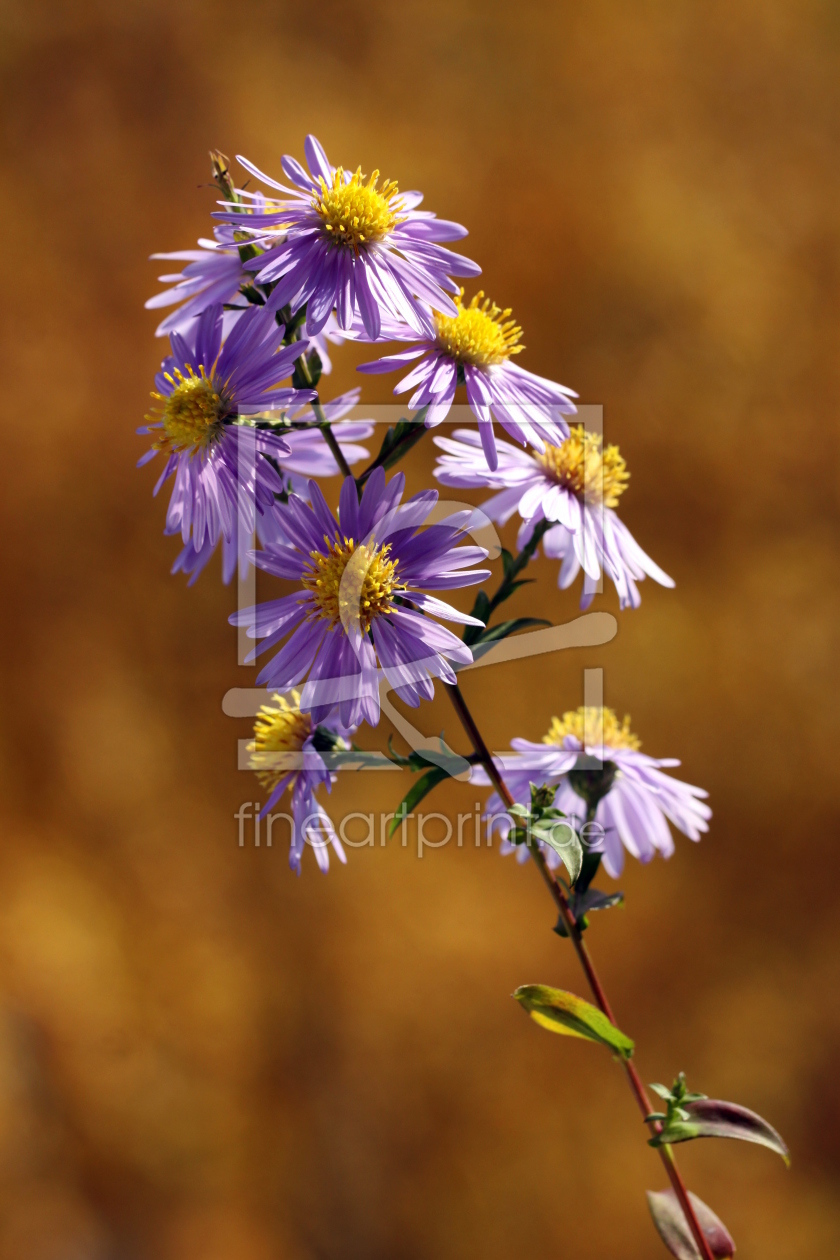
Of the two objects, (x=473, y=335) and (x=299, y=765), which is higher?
(x=473, y=335)

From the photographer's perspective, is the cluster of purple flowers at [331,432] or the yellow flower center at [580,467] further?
the yellow flower center at [580,467]

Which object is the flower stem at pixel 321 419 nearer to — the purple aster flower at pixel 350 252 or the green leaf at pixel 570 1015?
the purple aster flower at pixel 350 252

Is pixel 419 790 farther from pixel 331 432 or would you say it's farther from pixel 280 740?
Result: pixel 331 432

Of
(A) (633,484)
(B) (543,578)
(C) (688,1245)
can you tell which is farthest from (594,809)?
(A) (633,484)

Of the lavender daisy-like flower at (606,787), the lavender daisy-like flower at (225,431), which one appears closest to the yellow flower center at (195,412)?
the lavender daisy-like flower at (225,431)

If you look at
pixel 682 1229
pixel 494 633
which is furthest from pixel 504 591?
pixel 682 1229

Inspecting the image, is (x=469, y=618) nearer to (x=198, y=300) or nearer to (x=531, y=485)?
(x=531, y=485)

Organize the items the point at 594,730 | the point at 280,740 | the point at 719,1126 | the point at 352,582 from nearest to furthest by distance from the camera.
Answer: the point at 352,582 → the point at 719,1126 → the point at 280,740 → the point at 594,730

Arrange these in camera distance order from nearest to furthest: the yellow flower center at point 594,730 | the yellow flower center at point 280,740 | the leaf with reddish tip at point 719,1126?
the leaf with reddish tip at point 719,1126 → the yellow flower center at point 280,740 → the yellow flower center at point 594,730
